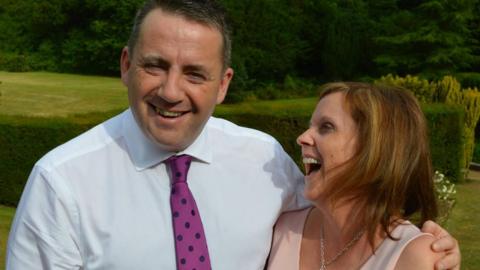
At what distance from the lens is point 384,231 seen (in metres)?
2.25

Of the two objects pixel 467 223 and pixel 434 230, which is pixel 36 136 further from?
pixel 434 230

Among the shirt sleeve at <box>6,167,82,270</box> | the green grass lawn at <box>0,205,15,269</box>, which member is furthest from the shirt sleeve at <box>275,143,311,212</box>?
the green grass lawn at <box>0,205,15,269</box>

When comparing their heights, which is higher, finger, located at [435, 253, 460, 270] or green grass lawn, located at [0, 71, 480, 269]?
finger, located at [435, 253, 460, 270]

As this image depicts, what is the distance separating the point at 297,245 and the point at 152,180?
60 centimetres

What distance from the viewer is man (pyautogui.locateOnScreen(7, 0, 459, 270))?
6.67 feet

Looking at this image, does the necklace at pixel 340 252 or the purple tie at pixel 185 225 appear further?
the necklace at pixel 340 252

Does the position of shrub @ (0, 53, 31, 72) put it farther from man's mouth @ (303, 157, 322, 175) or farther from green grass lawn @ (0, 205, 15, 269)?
man's mouth @ (303, 157, 322, 175)

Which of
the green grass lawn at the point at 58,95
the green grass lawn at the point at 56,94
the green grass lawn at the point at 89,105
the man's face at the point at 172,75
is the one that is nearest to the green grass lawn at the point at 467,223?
the green grass lawn at the point at 89,105

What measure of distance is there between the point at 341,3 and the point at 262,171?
35.4 metres

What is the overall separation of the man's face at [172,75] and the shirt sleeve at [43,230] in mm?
353

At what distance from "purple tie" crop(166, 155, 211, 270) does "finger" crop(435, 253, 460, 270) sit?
28.2 inches

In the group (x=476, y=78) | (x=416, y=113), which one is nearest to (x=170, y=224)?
(x=416, y=113)

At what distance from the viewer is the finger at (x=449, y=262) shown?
2.06m

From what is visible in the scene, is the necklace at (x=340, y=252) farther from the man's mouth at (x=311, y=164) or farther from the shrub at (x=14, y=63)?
the shrub at (x=14, y=63)
